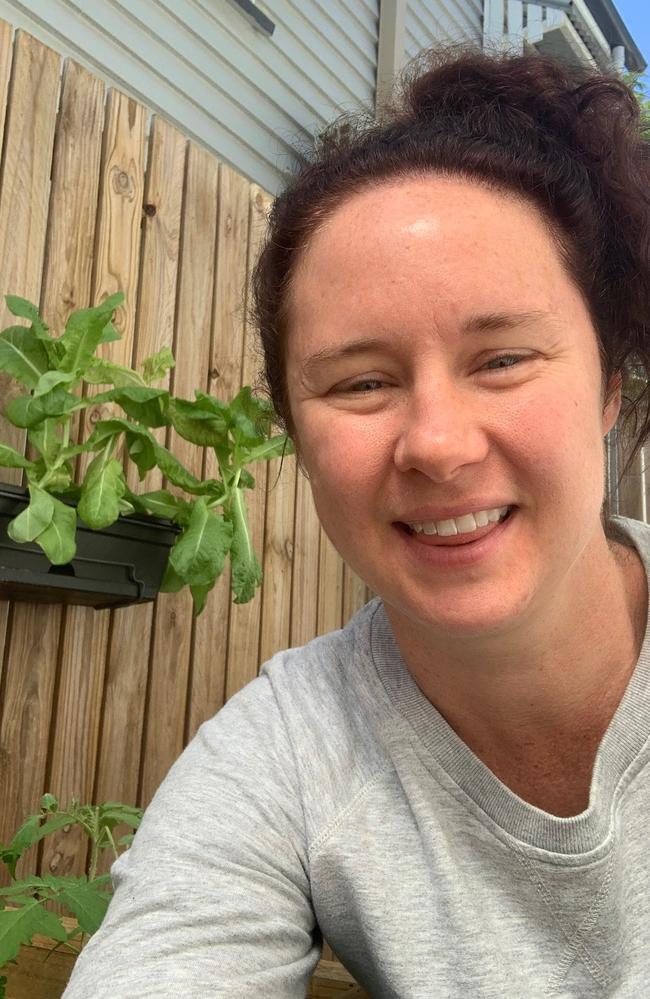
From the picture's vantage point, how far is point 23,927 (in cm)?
115

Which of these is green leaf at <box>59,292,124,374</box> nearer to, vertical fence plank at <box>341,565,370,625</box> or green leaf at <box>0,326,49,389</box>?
green leaf at <box>0,326,49,389</box>

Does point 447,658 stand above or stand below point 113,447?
below

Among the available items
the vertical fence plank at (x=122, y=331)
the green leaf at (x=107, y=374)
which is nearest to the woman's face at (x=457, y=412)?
the green leaf at (x=107, y=374)

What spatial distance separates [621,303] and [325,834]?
0.75 meters

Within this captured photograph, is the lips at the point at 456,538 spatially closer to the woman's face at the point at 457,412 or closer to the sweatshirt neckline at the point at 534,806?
the woman's face at the point at 457,412

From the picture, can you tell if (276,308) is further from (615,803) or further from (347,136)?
(615,803)

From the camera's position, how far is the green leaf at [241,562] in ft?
6.74

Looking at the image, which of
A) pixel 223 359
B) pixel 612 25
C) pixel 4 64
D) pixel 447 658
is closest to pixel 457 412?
pixel 447 658

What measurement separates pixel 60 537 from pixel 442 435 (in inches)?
39.7

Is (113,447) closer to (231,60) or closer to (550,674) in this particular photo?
(550,674)

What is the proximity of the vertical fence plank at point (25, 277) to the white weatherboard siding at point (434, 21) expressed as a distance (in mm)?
3221

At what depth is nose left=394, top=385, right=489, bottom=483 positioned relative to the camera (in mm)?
978

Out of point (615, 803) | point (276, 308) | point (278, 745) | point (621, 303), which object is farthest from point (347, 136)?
point (615, 803)

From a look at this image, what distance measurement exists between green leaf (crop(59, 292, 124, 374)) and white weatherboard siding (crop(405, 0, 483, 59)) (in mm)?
3682
